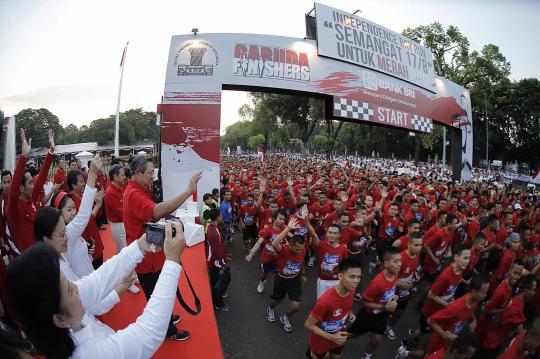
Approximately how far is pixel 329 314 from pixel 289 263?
4.60ft

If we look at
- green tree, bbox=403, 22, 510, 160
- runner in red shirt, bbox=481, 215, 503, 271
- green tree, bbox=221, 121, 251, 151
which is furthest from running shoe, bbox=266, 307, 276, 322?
green tree, bbox=221, 121, 251, 151

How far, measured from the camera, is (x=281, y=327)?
14.9 ft

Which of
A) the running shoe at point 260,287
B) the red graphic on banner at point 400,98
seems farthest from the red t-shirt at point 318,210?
the red graphic on banner at point 400,98

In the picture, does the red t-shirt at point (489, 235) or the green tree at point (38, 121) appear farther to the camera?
the green tree at point (38, 121)

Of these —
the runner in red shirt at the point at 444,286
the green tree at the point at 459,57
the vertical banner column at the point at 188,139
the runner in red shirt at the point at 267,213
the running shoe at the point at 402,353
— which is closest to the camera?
the runner in red shirt at the point at 444,286

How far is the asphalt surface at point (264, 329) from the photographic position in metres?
3.97

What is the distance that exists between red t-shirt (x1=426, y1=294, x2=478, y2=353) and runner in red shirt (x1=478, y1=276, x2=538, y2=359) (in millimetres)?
511

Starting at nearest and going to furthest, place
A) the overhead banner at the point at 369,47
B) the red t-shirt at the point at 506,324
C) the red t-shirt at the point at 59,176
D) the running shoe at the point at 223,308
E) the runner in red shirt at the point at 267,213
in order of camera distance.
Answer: the red t-shirt at the point at 506,324 < the running shoe at the point at 223,308 < the runner in red shirt at the point at 267,213 < the red t-shirt at the point at 59,176 < the overhead banner at the point at 369,47

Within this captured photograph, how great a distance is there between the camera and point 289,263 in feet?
14.7

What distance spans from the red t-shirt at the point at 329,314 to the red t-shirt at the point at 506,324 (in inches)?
71.3

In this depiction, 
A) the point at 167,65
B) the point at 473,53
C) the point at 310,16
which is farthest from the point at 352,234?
the point at 473,53

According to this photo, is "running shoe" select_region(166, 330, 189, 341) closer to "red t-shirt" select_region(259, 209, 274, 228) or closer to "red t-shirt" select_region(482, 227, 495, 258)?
"red t-shirt" select_region(259, 209, 274, 228)

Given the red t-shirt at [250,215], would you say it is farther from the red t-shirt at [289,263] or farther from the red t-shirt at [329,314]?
the red t-shirt at [329,314]

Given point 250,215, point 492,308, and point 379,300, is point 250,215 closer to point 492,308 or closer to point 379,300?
point 379,300
